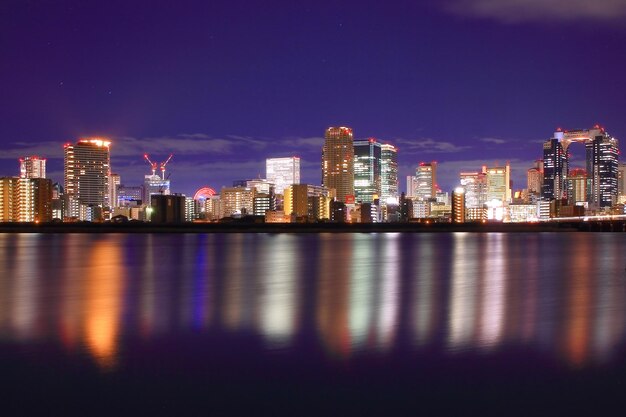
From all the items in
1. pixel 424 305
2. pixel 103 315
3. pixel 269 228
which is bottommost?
pixel 269 228

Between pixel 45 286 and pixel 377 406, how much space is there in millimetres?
15261

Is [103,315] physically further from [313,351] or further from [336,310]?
[313,351]

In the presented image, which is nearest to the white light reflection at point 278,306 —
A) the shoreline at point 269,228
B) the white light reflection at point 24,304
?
the white light reflection at point 24,304

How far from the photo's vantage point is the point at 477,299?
A: 1487 cm

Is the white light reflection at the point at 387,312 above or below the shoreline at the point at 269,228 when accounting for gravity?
above

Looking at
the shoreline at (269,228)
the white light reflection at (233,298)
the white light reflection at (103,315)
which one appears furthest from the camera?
the shoreline at (269,228)

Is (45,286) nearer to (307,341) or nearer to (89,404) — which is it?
(307,341)

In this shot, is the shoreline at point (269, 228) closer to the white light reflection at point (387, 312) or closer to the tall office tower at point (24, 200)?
the tall office tower at point (24, 200)

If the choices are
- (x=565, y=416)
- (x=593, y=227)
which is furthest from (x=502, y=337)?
(x=593, y=227)

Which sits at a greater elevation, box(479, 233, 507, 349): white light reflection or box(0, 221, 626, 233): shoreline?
box(479, 233, 507, 349): white light reflection

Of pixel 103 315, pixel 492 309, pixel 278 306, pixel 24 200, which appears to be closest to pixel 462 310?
pixel 492 309


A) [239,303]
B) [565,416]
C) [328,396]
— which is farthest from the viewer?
[239,303]

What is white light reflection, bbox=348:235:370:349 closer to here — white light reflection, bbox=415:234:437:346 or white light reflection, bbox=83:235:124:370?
white light reflection, bbox=415:234:437:346

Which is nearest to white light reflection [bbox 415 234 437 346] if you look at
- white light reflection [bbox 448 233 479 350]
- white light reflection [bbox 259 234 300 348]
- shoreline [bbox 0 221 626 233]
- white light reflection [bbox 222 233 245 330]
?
white light reflection [bbox 448 233 479 350]
